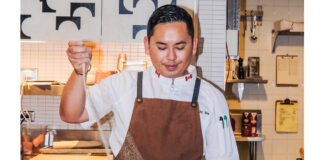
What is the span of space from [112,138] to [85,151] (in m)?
0.36

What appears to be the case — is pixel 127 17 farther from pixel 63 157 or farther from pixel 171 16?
pixel 63 157

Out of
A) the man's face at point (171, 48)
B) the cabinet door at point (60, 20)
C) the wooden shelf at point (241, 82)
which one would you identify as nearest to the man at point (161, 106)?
the man's face at point (171, 48)

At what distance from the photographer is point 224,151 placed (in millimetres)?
1318

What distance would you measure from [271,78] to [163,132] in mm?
1837

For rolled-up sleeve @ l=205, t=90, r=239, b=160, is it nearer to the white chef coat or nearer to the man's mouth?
the white chef coat

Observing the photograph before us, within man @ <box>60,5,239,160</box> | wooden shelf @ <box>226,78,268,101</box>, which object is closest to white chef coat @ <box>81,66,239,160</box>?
man @ <box>60,5,239,160</box>

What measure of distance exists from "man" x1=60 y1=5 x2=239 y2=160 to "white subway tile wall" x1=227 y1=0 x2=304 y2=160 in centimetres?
167

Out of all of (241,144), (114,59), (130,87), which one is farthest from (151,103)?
(241,144)

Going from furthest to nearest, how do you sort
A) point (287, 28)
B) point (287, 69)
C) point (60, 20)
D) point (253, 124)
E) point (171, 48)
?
1. point (287, 69)
2. point (253, 124)
3. point (287, 28)
4. point (60, 20)
5. point (171, 48)

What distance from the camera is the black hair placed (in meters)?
1.30

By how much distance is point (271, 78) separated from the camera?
2.99 meters

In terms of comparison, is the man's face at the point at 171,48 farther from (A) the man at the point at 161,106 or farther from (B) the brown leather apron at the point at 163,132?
(B) the brown leather apron at the point at 163,132

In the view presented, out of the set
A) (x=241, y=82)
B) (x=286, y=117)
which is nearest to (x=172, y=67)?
(x=241, y=82)
